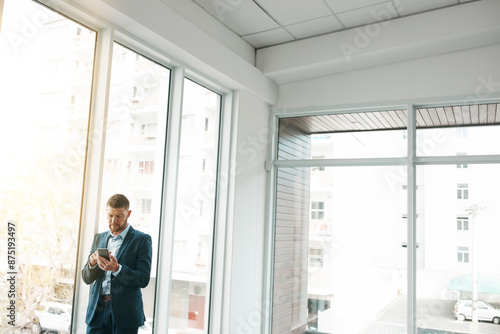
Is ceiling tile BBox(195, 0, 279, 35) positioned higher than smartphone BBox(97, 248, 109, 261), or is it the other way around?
ceiling tile BBox(195, 0, 279, 35)

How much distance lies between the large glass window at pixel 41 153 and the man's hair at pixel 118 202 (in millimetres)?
223

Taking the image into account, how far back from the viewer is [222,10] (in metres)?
3.90

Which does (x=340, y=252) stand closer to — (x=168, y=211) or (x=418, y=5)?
(x=168, y=211)

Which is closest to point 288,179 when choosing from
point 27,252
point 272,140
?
point 272,140

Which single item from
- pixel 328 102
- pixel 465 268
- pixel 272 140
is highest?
pixel 328 102

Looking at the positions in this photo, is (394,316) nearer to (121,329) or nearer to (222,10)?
(121,329)

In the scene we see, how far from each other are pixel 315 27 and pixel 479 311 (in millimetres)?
2857

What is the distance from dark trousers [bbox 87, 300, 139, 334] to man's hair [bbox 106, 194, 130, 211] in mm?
634

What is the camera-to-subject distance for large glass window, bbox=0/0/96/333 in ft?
8.25

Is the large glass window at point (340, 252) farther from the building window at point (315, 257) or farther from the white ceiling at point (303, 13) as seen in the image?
the white ceiling at point (303, 13)

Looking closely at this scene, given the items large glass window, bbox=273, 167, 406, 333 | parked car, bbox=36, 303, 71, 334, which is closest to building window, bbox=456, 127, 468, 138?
large glass window, bbox=273, 167, 406, 333

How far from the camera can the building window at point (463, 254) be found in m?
3.81

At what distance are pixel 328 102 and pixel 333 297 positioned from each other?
1944mm

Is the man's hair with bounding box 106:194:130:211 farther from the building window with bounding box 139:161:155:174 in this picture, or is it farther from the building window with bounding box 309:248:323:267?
the building window with bounding box 309:248:323:267
